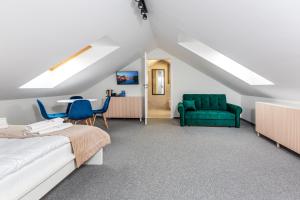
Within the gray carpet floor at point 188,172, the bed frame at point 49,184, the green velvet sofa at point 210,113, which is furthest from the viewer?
the green velvet sofa at point 210,113

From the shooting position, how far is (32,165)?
5.38ft

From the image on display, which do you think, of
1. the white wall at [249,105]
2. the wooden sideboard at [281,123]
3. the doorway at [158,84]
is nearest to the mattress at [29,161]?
the wooden sideboard at [281,123]

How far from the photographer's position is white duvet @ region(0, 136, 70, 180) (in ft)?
4.70

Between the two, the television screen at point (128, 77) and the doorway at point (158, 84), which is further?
the doorway at point (158, 84)

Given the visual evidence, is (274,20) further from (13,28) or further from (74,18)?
(13,28)

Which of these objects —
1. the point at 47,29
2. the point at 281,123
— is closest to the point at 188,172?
the point at 281,123

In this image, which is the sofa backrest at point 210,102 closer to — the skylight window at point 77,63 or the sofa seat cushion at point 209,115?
the sofa seat cushion at point 209,115

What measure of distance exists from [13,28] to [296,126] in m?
4.11

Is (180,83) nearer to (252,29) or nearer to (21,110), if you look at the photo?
(252,29)

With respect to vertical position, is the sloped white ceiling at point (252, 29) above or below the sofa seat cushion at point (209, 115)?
above

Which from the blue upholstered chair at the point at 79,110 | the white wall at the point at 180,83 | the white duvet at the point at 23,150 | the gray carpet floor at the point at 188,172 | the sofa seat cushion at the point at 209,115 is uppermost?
the white wall at the point at 180,83

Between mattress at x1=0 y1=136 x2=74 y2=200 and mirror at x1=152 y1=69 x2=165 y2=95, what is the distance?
7771 millimetres

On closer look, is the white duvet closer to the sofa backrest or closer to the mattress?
the mattress

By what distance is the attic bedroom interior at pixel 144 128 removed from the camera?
1.95m
